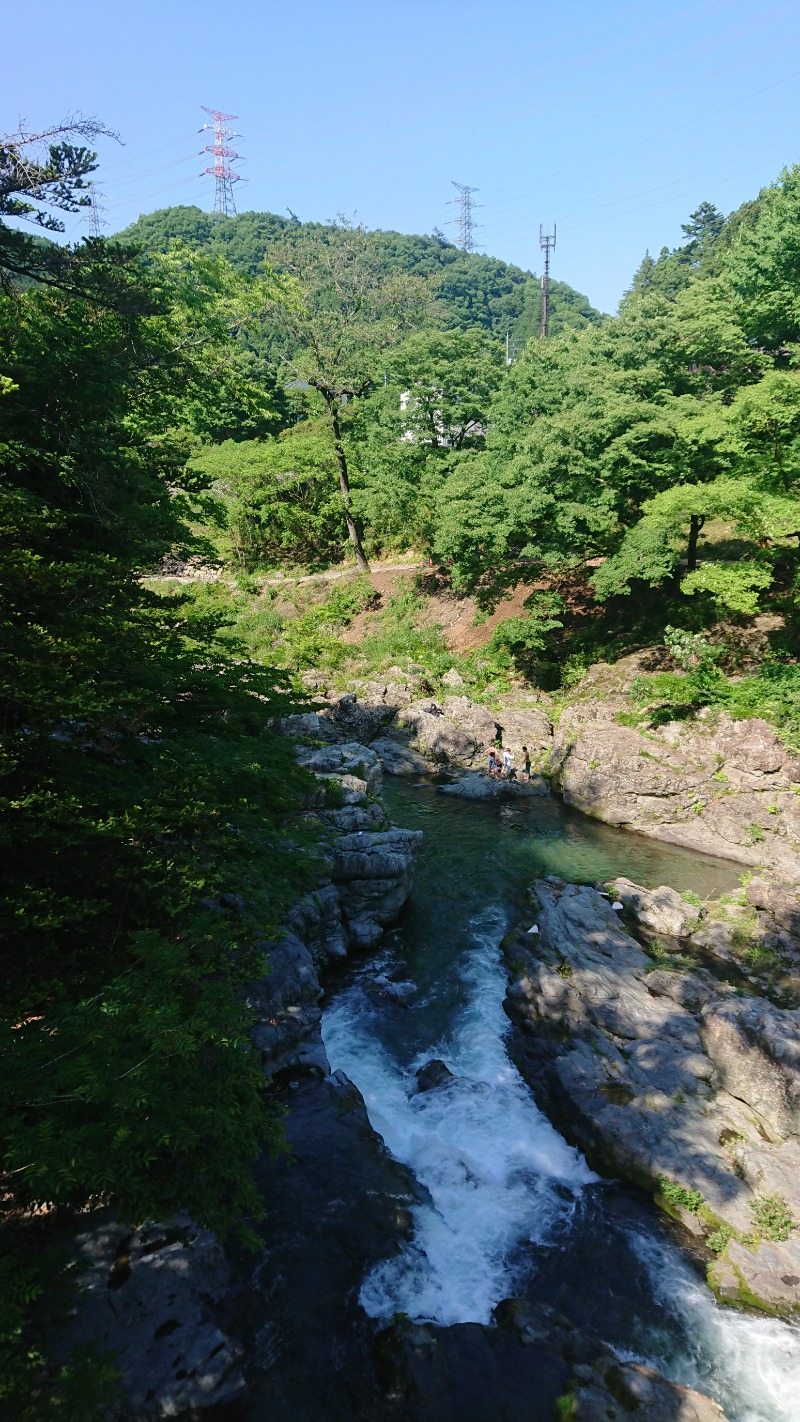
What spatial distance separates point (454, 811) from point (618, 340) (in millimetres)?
20008

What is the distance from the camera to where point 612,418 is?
25.8 meters

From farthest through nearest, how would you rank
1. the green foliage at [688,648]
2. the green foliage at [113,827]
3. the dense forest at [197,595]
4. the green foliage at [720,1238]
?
the green foliage at [688,648], the green foliage at [720,1238], the dense forest at [197,595], the green foliage at [113,827]

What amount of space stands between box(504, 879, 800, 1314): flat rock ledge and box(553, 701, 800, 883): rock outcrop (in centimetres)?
671

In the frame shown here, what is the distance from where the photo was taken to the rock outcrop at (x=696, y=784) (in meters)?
20.5

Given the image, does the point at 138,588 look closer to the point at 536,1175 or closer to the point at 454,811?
the point at 536,1175

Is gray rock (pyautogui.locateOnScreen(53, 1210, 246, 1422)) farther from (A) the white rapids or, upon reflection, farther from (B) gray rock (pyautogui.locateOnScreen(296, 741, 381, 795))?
(B) gray rock (pyautogui.locateOnScreen(296, 741, 381, 795))

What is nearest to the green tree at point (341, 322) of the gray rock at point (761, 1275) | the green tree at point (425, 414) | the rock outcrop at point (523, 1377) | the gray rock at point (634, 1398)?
the green tree at point (425, 414)

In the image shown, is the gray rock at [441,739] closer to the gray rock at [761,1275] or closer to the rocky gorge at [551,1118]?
the rocky gorge at [551,1118]

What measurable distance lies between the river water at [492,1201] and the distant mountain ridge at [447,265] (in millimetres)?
99497

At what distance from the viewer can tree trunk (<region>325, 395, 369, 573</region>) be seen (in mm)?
42156

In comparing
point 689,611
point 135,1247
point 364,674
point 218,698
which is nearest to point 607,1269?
point 135,1247

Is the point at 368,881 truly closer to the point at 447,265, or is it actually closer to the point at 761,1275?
the point at 761,1275

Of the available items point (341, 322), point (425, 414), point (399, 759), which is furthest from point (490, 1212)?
point (341, 322)

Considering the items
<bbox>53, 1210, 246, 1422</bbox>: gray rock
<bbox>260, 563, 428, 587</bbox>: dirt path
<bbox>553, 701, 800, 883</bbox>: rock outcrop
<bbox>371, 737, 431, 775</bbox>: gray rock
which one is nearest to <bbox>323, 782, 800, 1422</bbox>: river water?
<bbox>53, 1210, 246, 1422</bbox>: gray rock
